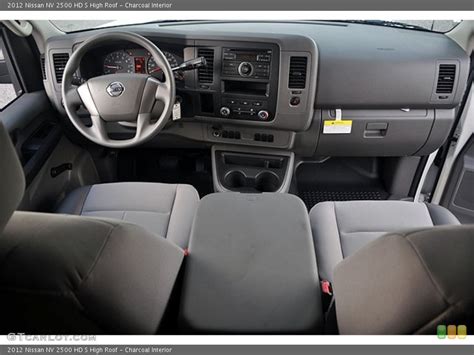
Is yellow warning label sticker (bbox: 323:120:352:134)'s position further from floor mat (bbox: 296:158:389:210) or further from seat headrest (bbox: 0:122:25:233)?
seat headrest (bbox: 0:122:25:233)

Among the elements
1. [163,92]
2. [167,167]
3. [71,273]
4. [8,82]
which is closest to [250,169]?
[167,167]

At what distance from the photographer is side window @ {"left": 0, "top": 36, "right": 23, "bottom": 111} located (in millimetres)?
1649

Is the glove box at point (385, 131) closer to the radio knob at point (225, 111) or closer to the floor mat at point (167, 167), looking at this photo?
the radio knob at point (225, 111)

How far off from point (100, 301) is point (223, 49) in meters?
1.19

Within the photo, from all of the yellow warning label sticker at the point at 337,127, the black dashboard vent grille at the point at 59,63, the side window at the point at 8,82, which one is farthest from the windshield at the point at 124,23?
the yellow warning label sticker at the point at 337,127

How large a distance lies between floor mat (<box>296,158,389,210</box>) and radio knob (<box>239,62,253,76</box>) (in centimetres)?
76

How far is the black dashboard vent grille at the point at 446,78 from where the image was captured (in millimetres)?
1554

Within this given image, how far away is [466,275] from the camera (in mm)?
571

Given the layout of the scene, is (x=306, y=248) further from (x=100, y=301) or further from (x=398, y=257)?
(x=100, y=301)

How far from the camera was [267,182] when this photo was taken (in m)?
1.93

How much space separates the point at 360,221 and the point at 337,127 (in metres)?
0.58

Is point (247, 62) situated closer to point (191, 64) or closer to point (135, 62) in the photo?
point (191, 64)

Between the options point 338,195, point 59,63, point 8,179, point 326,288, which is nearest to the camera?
point 8,179

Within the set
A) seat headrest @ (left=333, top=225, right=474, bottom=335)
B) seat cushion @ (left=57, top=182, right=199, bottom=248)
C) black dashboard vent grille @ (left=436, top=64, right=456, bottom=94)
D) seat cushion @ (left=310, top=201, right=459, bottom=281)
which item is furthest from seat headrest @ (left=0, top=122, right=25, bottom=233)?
black dashboard vent grille @ (left=436, top=64, right=456, bottom=94)
